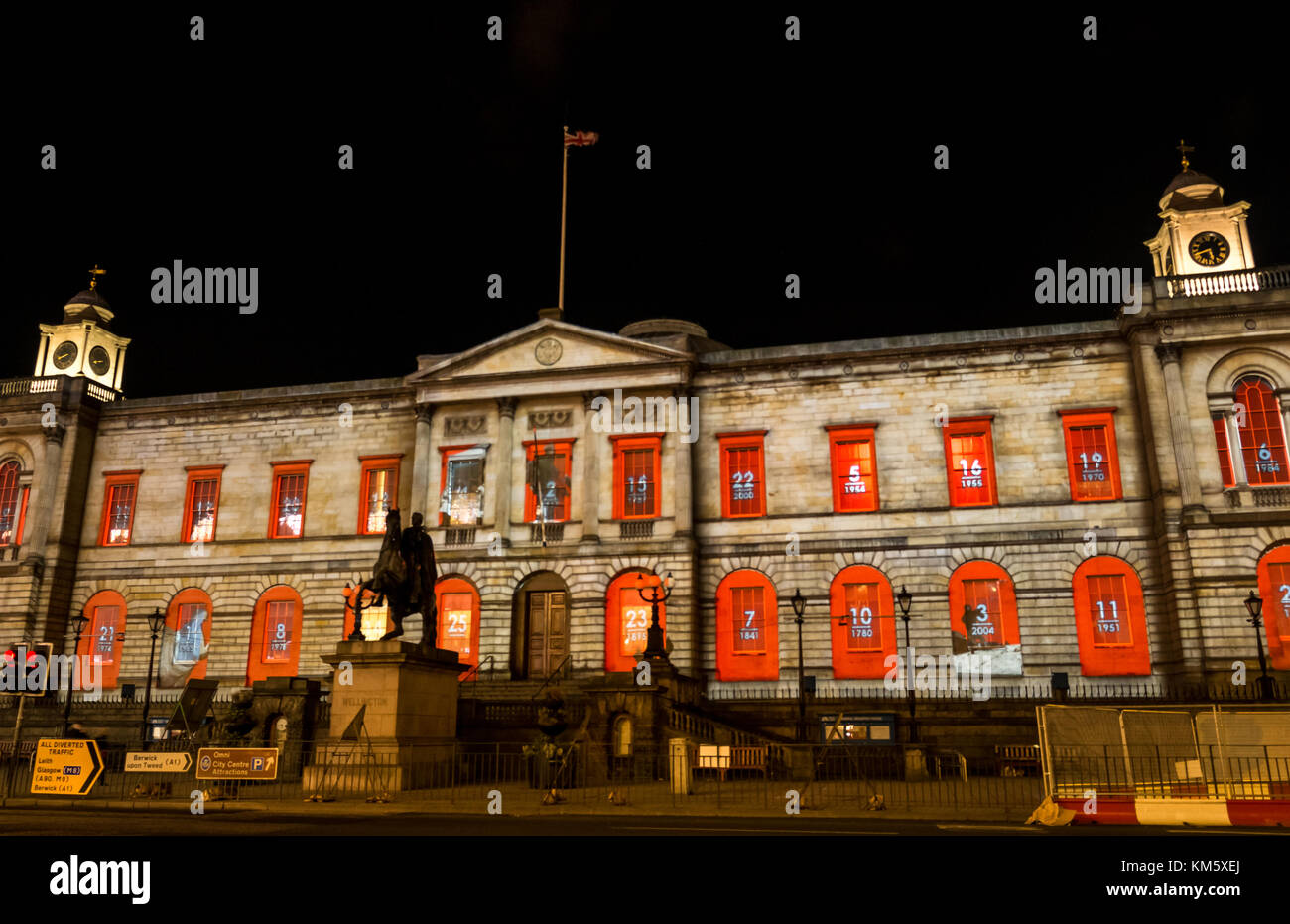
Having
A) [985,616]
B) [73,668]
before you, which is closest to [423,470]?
[73,668]

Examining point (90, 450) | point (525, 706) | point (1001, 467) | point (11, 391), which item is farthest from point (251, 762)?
point (11, 391)

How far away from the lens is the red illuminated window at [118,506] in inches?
1453

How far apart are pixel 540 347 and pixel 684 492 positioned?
746 centimetres

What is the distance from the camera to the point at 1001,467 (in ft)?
→ 100

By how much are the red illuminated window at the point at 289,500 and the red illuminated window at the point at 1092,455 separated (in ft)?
87.3

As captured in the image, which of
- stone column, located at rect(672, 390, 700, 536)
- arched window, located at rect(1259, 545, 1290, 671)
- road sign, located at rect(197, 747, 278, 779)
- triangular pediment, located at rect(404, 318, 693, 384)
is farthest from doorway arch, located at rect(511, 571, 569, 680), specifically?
arched window, located at rect(1259, 545, 1290, 671)

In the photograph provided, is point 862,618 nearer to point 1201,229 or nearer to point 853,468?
point 853,468

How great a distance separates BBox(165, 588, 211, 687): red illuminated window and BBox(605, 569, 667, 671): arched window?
15.2 m

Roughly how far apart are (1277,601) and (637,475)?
757 inches

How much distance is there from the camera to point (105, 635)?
35781mm

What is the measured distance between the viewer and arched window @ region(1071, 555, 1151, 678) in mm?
28297

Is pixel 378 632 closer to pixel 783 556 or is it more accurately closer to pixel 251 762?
pixel 251 762

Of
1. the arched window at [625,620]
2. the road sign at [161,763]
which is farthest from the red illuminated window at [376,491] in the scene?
the road sign at [161,763]

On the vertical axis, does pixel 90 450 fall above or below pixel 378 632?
above
